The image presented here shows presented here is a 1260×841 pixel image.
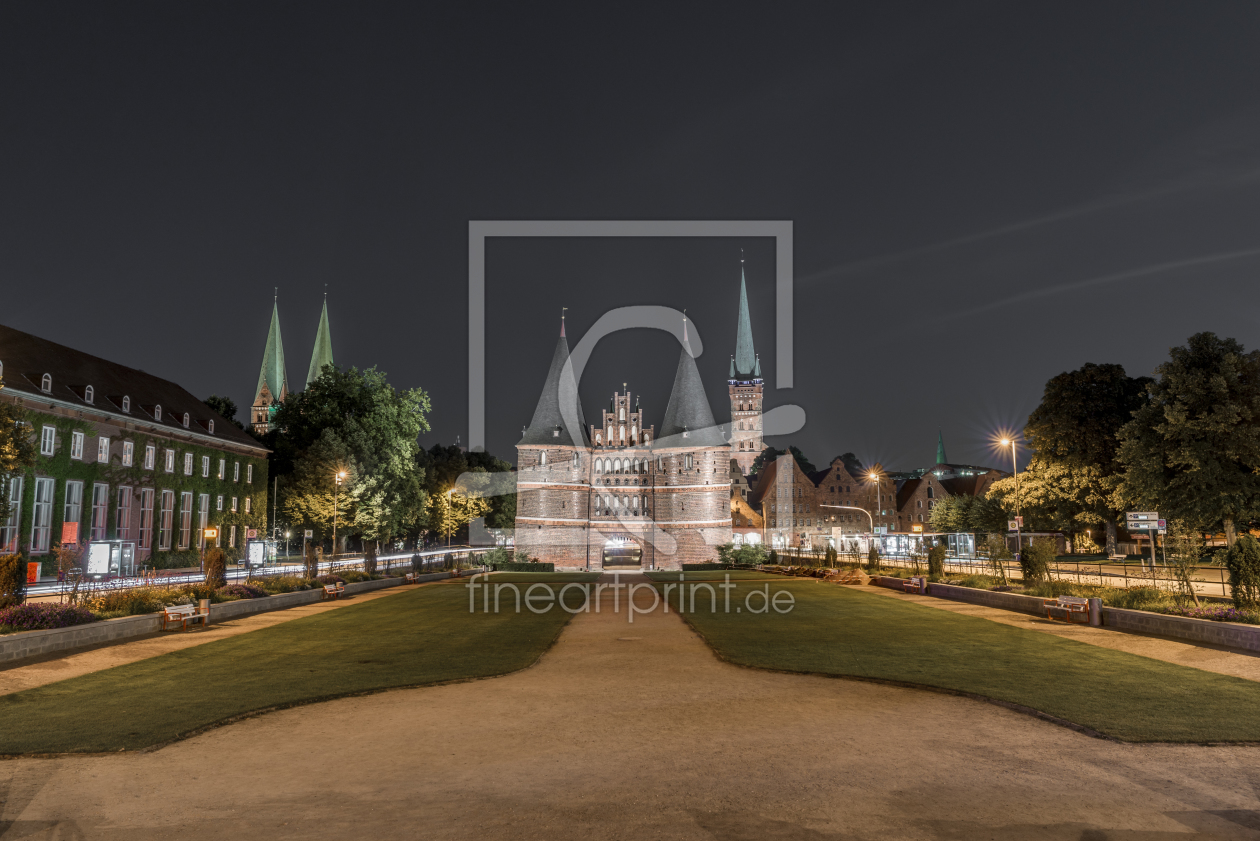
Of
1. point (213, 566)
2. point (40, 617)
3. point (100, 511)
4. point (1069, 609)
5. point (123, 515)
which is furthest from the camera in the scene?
point (123, 515)

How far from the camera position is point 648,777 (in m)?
8.91

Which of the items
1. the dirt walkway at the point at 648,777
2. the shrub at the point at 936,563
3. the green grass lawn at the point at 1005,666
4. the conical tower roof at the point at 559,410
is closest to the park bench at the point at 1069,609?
the green grass lawn at the point at 1005,666

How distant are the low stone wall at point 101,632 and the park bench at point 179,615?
0.71ft

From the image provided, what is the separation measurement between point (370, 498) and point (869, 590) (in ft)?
104

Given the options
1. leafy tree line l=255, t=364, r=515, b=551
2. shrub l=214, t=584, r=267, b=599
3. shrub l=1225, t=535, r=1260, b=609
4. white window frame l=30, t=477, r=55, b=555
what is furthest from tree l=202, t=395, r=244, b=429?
shrub l=1225, t=535, r=1260, b=609

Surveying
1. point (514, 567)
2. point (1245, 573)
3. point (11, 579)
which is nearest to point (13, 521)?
point (11, 579)

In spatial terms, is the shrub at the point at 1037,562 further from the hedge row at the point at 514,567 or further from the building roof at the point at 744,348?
the building roof at the point at 744,348

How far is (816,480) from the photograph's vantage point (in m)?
120

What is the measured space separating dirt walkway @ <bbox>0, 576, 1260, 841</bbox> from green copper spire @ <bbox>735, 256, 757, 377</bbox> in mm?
140093

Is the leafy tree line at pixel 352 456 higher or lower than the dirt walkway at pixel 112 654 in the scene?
higher

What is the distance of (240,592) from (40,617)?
9.21 m

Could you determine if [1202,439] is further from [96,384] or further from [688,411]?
[96,384]

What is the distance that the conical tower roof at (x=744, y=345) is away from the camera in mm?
151250

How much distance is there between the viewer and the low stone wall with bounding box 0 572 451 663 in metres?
16.8
